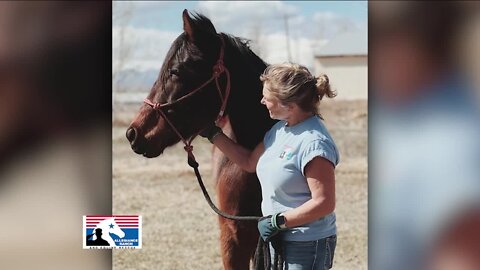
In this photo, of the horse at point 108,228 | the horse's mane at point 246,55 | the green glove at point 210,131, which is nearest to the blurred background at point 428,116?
the horse's mane at point 246,55

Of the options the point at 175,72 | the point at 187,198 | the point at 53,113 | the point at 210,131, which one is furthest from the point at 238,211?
the point at 53,113

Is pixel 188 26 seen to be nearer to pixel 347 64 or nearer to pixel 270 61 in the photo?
pixel 270 61

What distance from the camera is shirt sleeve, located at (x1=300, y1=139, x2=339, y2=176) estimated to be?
250 cm

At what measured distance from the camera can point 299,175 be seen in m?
2.52

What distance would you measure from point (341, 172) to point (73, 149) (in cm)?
135

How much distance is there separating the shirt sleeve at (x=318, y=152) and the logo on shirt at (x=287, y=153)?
0.21ft

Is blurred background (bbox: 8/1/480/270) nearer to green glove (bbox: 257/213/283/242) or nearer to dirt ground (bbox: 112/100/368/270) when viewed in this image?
dirt ground (bbox: 112/100/368/270)

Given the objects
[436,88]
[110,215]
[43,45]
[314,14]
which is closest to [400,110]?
[436,88]

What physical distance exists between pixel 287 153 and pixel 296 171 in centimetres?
10

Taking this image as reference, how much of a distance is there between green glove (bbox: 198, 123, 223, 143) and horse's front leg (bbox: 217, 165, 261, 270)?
200mm

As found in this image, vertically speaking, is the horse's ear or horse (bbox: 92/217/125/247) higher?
the horse's ear

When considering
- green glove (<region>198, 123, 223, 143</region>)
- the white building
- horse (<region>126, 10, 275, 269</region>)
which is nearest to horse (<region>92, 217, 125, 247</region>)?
horse (<region>126, 10, 275, 269</region>)

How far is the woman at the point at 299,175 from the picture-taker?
248 centimetres

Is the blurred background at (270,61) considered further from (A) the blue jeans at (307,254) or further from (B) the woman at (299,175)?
(A) the blue jeans at (307,254)
